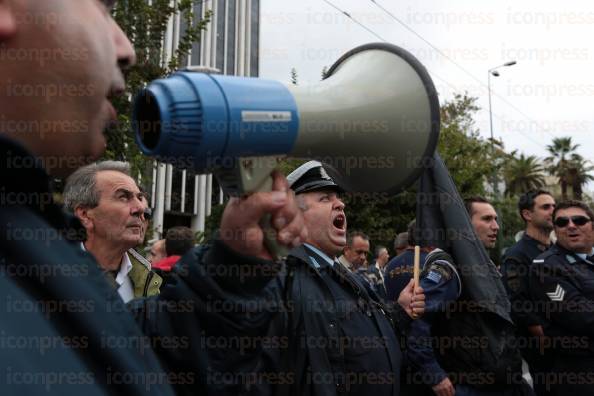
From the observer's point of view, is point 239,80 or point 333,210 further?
point 333,210

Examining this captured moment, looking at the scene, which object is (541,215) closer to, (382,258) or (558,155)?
(382,258)

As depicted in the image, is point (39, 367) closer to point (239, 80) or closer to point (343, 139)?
point (239, 80)

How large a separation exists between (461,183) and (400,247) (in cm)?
1312

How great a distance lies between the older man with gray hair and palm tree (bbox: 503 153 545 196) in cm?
4500

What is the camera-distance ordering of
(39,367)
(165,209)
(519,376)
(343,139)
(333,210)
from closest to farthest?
(39,367)
(343,139)
(333,210)
(519,376)
(165,209)

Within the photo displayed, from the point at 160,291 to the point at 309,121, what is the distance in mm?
682

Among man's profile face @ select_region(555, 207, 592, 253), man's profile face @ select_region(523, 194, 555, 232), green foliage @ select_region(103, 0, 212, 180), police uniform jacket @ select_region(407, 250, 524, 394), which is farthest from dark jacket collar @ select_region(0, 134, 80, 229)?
green foliage @ select_region(103, 0, 212, 180)

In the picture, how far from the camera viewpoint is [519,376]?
10.6 feet

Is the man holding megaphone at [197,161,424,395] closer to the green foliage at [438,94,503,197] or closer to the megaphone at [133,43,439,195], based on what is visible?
the megaphone at [133,43,439,195]

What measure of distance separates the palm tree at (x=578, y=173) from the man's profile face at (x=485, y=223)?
40.2 m

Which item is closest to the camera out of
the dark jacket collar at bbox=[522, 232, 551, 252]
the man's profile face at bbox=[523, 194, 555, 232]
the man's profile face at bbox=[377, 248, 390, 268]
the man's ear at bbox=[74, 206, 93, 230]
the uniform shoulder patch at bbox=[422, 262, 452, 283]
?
the man's ear at bbox=[74, 206, 93, 230]

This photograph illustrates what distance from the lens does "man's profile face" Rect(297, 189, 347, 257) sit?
290 centimetres

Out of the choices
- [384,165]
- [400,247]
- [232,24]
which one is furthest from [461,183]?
[384,165]

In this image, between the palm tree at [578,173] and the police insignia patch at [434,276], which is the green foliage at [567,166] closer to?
the palm tree at [578,173]
